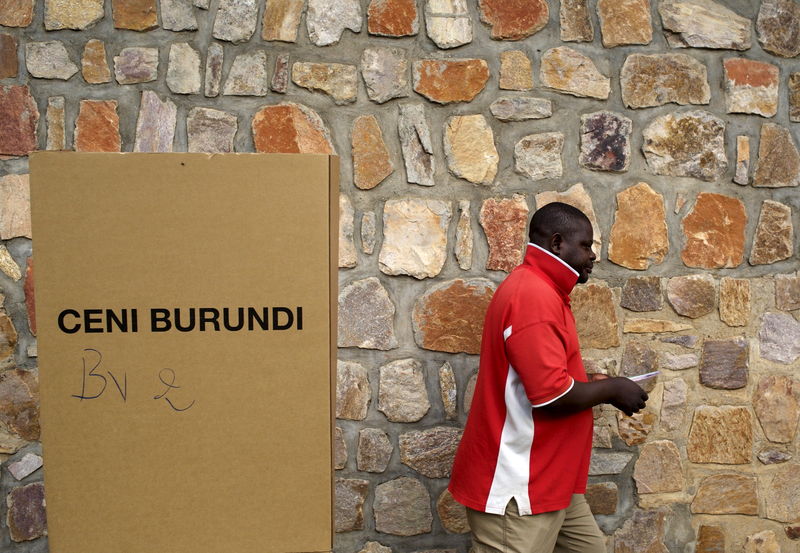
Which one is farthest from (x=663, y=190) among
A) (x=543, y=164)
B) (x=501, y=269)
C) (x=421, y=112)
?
(x=421, y=112)

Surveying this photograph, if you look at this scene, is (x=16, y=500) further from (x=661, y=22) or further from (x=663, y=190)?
(x=661, y=22)

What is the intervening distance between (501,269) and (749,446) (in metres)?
1.26

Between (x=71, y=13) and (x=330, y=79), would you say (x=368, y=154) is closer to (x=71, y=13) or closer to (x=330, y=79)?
(x=330, y=79)

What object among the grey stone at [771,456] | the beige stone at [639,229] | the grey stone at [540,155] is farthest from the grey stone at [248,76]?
the grey stone at [771,456]

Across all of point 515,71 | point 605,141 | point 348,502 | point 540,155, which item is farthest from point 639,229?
point 348,502

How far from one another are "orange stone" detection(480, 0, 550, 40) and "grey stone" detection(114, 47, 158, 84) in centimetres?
124

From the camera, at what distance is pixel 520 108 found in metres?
2.89

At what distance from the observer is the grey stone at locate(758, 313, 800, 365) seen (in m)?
3.06

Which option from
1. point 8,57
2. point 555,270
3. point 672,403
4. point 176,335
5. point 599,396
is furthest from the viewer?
point 672,403

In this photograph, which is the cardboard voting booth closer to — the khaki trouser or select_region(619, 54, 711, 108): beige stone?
the khaki trouser

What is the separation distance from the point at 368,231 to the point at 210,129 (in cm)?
69

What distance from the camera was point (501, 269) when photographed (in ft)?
9.46

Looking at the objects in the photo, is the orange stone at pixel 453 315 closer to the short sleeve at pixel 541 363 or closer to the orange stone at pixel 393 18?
the short sleeve at pixel 541 363

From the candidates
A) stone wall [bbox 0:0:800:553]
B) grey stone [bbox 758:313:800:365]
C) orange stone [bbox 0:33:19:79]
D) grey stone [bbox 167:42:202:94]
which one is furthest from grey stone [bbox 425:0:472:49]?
grey stone [bbox 758:313:800:365]
